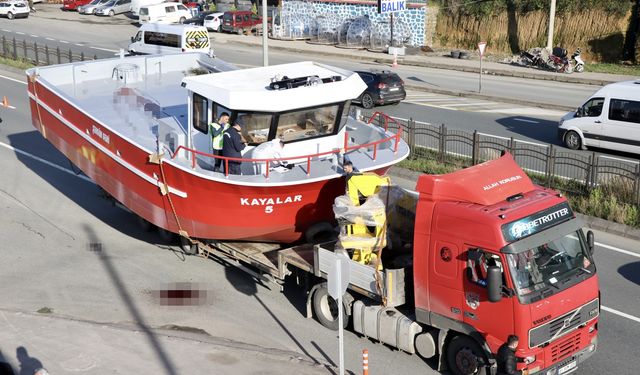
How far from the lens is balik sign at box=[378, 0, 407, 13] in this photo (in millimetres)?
47531

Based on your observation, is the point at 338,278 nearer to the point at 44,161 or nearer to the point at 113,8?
the point at 44,161

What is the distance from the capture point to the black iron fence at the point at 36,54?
124 ft

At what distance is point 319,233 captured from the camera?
555 inches

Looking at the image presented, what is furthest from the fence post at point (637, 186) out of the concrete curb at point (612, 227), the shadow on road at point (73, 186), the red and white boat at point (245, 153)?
the shadow on road at point (73, 186)

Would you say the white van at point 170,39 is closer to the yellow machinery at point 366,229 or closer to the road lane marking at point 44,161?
the road lane marking at point 44,161

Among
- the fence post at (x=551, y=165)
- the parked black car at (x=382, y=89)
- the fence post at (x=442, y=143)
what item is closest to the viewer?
the fence post at (x=551, y=165)

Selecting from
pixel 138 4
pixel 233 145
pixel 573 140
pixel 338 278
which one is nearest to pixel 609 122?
pixel 573 140

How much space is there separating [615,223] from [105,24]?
49932mm

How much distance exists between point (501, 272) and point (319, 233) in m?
4.58

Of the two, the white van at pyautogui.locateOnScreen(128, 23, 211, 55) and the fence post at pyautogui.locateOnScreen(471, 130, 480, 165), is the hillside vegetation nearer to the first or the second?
the white van at pyautogui.locateOnScreen(128, 23, 211, 55)

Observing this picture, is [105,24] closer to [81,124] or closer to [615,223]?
[81,124]

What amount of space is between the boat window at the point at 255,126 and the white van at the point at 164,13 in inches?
1807

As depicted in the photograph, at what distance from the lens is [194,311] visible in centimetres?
1384

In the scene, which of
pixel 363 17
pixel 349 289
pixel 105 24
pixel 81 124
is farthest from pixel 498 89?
pixel 105 24
